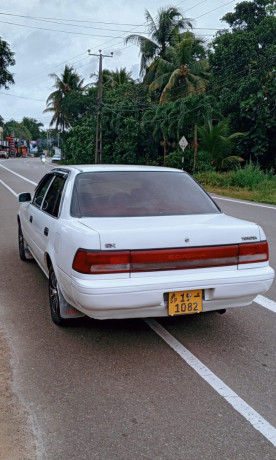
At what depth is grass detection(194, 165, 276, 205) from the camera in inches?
784

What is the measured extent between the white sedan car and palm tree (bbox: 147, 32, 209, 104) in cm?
3061

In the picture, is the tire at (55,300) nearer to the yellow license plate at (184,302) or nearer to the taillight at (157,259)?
the taillight at (157,259)

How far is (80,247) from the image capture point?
140 inches

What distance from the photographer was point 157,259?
3.57 metres

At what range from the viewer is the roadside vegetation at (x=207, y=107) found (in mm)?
26828

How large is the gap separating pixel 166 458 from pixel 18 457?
2.69 feet

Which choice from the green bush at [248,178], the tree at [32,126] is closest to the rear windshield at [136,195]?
the green bush at [248,178]

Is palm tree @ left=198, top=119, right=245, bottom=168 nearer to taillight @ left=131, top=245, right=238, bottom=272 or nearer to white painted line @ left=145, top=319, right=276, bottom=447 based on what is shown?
white painted line @ left=145, top=319, right=276, bottom=447

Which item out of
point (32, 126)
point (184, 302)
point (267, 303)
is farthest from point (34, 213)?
point (32, 126)

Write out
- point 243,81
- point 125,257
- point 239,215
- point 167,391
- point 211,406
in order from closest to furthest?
point 211,406 → point 167,391 → point 125,257 → point 239,215 → point 243,81

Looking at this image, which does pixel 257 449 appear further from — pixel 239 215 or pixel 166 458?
pixel 239 215

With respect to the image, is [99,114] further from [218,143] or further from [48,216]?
[48,216]

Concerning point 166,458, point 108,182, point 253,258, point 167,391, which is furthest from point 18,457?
point 108,182

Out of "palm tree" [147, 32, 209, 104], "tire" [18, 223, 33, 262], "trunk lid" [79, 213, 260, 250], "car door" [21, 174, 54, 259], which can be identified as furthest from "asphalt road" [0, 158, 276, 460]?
"palm tree" [147, 32, 209, 104]
